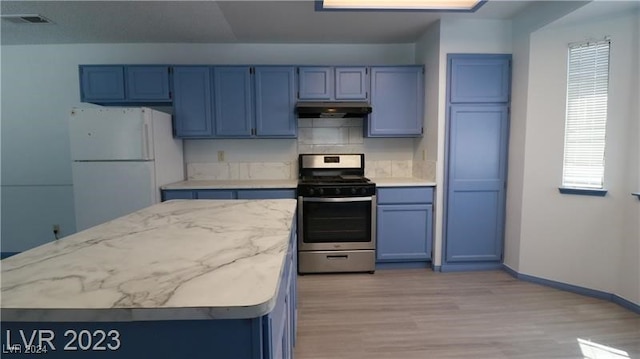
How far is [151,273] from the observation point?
0.85m

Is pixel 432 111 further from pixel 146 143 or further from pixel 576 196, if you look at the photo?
pixel 146 143

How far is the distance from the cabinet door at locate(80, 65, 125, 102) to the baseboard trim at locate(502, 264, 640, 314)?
171 inches

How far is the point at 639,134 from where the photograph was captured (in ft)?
7.41

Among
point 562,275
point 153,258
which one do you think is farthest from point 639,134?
point 153,258

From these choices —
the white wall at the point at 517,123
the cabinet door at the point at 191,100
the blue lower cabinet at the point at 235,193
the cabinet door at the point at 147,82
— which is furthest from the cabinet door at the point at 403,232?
the cabinet door at the point at 147,82

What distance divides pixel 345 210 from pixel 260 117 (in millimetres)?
1339

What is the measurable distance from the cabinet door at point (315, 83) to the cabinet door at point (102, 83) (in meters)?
1.87

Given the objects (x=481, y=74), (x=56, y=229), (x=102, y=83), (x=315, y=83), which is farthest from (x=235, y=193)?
(x=481, y=74)

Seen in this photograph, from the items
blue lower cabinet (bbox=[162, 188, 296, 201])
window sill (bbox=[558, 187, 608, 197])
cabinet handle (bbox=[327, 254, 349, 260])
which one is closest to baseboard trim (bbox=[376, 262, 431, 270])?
cabinet handle (bbox=[327, 254, 349, 260])

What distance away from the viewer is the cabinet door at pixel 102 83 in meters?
3.18

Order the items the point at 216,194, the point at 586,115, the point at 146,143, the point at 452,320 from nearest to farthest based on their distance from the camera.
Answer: the point at 452,320
the point at 586,115
the point at 146,143
the point at 216,194

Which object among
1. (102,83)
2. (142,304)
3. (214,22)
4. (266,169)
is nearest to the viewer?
(142,304)

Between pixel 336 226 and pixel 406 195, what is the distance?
0.77m

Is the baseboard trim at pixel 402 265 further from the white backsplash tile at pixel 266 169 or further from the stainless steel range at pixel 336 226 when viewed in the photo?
the white backsplash tile at pixel 266 169
